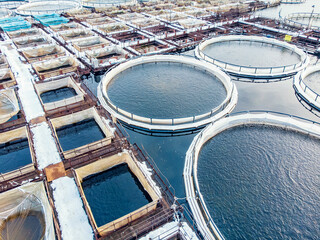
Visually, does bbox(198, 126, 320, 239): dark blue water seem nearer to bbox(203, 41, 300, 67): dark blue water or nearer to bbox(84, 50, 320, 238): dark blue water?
bbox(84, 50, 320, 238): dark blue water

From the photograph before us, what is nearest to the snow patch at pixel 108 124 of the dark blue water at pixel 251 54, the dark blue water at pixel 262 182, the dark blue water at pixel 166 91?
the dark blue water at pixel 166 91

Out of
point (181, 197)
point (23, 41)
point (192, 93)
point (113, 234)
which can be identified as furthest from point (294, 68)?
point (23, 41)

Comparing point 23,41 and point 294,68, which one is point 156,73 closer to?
point 294,68

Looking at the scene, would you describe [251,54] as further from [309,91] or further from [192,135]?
[192,135]

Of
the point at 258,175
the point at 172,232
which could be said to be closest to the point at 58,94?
the point at 172,232

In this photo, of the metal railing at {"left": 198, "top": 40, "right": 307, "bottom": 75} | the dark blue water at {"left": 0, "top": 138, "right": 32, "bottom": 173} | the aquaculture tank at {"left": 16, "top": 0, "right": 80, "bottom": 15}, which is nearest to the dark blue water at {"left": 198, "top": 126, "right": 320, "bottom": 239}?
the metal railing at {"left": 198, "top": 40, "right": 307, "bottom": 75}

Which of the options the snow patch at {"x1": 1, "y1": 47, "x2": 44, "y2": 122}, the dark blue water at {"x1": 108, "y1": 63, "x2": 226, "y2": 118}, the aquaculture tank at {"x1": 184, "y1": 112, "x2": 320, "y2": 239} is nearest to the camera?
the aquaculture tank at {"x1": 184, "y1": 112, "x2": 320, "y2": 239}
